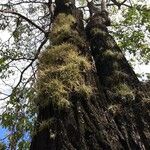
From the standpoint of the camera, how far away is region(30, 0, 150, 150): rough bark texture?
3631 mm

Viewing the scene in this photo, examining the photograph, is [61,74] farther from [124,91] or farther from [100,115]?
[124,91]

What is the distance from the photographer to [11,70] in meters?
11.0

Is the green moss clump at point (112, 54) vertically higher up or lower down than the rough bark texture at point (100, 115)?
higher up

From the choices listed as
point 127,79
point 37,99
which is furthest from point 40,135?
point 127,79

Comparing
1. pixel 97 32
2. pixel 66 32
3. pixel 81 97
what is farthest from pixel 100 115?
pixel 97 32

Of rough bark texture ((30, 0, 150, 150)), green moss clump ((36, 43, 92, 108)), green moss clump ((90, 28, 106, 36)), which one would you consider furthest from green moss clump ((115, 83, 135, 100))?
green moss clump ((90, 28, 106, 36))

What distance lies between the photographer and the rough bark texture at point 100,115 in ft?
11.9

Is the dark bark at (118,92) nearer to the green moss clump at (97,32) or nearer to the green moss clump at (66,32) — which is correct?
the green moss clump at (97,32)

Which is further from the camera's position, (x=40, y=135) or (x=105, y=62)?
(x=105, y=62)

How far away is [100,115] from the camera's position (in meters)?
4.04

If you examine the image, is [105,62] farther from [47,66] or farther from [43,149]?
[43,149]

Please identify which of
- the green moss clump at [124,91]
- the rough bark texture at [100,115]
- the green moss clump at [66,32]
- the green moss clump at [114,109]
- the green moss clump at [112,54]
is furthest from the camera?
the green moss clump at [112,54]

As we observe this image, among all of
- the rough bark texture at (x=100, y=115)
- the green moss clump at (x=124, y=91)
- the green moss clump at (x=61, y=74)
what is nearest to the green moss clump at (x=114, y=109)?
the rough bark texture at (x=100, y=115)

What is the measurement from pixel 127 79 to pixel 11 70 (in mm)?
6690
